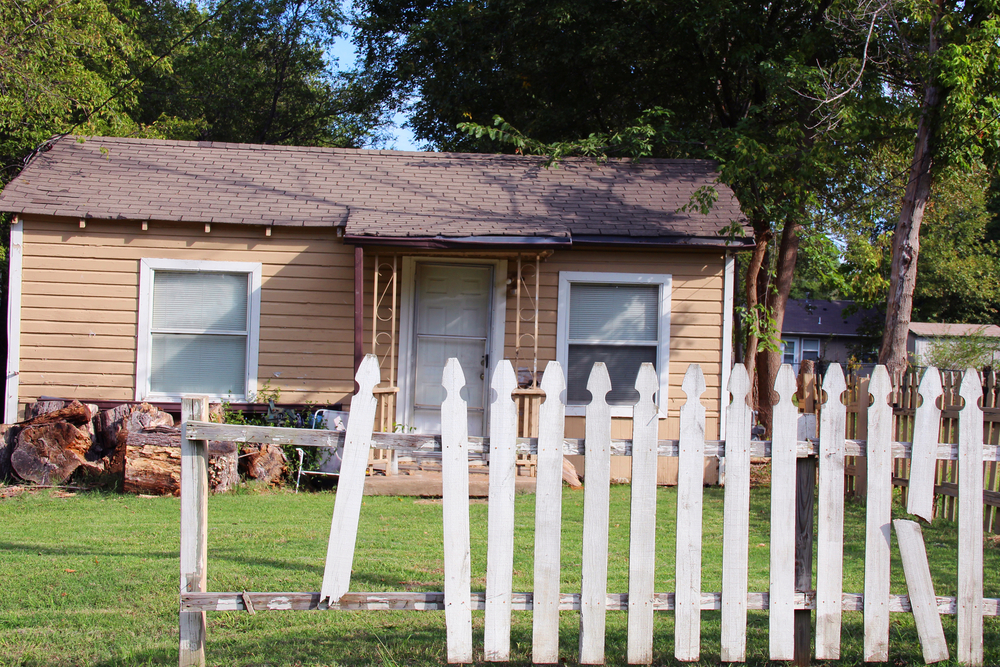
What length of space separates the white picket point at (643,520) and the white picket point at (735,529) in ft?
1.04

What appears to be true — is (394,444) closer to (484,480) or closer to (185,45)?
(484,480)

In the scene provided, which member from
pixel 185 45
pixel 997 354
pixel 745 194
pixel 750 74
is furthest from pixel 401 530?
pixel 997 354

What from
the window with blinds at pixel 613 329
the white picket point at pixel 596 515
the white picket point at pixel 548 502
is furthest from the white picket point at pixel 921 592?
the window with blinds at pixel 613 329

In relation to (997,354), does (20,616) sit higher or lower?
lower

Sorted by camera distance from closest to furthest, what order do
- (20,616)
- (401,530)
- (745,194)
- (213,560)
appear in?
(20,616)
(213,560)
(401,530)
(745,194)

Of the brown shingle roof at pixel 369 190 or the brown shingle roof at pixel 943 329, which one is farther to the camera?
the brown shingle roof at pixel 943 329

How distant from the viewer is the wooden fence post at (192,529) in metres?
3.33

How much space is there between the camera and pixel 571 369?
1015 cm

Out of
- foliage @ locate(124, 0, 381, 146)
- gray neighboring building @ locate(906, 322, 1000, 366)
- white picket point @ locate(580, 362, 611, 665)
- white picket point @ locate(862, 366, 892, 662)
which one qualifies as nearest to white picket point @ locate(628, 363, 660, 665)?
white picket point @ locate(580, 362, 611, 665)

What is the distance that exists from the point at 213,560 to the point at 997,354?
1337 inches

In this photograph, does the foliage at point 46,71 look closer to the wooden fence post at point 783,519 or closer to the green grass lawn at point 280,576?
the green grass lawn at point 280,576

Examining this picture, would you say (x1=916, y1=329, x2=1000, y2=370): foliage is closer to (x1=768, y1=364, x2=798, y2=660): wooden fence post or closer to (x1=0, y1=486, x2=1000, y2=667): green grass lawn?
(x1=0, y1=486, x2=1000, y2=667): green grass lawn

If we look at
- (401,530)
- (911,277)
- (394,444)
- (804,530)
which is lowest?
(401,530)

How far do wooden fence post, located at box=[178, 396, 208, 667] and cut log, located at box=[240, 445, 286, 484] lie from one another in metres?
5.55
